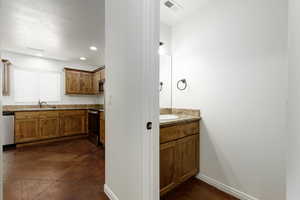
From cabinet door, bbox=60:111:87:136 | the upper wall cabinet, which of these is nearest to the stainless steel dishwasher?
cabinet door, bbox=60:111:87:136

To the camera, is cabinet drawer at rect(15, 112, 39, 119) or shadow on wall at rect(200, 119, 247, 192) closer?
shadow on wall at rect(200, 119, 247, 192)

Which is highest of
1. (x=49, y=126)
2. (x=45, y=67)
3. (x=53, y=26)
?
(x=53, y=26)

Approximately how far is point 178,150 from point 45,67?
439 centimetres

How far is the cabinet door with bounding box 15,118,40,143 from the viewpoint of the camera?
3223 mm

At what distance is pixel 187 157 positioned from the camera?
1.81m

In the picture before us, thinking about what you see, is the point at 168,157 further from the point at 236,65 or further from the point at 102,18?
the point at 102,18

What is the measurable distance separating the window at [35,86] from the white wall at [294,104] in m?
4.98

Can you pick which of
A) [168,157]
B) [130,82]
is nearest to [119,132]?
[130,82]

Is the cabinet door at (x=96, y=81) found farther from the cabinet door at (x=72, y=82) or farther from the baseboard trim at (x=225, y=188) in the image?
the baseboard trim at (x=225, y=188)

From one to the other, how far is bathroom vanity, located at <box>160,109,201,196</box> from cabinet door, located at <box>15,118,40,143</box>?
11.5 ft

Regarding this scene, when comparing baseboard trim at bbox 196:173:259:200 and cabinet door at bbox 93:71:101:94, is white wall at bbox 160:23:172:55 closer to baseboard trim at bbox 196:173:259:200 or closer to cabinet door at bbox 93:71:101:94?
baseboard trim at bbox 196:173:259:200

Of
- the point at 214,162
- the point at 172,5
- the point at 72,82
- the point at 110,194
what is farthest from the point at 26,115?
the point at 214,162

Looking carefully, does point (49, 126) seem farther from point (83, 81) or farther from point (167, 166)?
point (167, 166)

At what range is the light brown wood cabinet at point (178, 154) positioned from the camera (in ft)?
4.95
